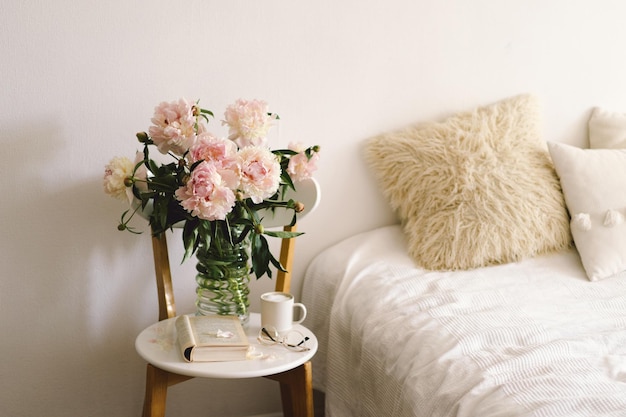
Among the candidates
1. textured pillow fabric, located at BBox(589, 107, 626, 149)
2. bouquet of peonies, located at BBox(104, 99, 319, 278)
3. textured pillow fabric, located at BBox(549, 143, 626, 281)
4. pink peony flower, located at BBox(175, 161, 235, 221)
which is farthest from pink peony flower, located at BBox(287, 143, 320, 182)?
textured pillow fabric, located at BBox(589, 107, 626, 149)

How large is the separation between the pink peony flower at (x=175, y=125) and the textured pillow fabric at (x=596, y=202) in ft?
3.72

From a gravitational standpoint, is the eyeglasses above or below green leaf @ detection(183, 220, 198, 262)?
below

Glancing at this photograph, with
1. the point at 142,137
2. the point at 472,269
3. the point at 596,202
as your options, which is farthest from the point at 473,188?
the point at 142,137

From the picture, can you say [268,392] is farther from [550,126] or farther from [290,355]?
[550,126]

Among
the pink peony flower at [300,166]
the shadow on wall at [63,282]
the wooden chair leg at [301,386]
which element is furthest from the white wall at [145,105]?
the wooden chair leg at [301,386]

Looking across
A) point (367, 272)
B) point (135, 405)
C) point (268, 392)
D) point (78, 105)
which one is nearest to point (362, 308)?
point (367, 272)

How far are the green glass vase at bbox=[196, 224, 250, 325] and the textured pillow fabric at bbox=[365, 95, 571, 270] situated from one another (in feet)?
1.83

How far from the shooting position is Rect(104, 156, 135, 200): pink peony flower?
5.02 feet

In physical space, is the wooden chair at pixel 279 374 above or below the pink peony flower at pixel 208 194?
below

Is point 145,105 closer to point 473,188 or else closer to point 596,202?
point 473,188

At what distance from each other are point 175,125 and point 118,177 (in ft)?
0.59

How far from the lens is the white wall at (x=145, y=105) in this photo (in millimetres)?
1735

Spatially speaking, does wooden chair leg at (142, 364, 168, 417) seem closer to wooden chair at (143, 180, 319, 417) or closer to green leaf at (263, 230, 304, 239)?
wooden chair at (143, 180, 319, 417)

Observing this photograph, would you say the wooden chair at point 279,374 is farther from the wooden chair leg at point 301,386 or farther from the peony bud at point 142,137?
the peony bud at point 142,137
